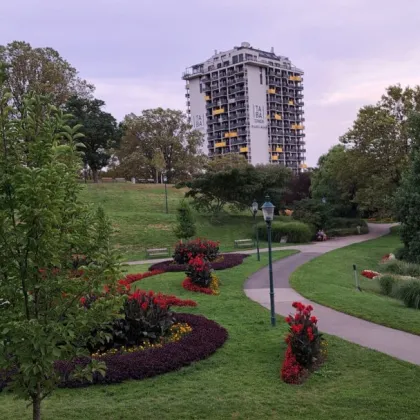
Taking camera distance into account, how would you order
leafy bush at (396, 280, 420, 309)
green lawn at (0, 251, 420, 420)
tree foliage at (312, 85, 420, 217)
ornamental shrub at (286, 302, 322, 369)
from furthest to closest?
tree foliage at (312, 85, 420, 217) → leafy bush at (396, 280, 420, 309) → ornamental shrub at (286, 302, 322, 369) → green lawn at (0, 251, 420, 420)

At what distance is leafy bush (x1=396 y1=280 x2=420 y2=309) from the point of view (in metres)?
12.9

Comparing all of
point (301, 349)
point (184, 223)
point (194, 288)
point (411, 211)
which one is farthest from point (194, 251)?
point (301, 349)

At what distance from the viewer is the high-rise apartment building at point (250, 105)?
110750 millimetres

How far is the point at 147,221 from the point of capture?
118 ft

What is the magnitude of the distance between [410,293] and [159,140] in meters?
51.3

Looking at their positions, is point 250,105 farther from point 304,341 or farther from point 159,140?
point 304,341

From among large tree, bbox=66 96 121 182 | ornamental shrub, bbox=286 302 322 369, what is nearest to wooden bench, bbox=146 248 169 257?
ornamental shrub, bbox=286 302 322 369

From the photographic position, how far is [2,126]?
408 cm

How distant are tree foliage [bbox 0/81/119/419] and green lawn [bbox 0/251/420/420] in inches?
49.5

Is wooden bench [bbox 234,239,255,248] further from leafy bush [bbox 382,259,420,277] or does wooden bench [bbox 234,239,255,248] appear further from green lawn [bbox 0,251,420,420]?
green lawn [bbox 0,251,420,420]

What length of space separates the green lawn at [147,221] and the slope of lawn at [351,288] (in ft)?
23.6

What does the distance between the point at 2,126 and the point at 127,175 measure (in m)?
60.5

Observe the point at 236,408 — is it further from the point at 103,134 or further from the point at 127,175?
the point at 127,175

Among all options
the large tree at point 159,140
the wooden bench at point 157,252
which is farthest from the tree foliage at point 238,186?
the large tree at point 159,140
